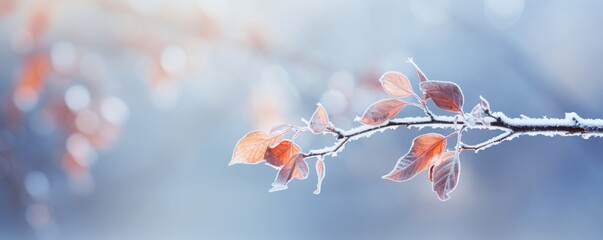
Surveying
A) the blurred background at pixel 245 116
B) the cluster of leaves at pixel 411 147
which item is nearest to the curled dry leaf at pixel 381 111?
the cluster of leaves at pixel 411 147

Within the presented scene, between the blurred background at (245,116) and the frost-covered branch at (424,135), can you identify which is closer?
the frost-covered branch at (424,135)

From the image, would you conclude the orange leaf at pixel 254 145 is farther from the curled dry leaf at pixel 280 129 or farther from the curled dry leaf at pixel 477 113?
the curled dry leaf at pixel 477 113

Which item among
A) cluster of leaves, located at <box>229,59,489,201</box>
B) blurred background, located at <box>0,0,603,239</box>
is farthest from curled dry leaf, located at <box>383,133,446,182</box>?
blurred background, located at <box>0,0,603,239</box>

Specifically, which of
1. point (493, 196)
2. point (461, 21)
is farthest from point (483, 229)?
point (461, 21)

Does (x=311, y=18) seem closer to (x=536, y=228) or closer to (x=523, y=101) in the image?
(x=523, y=101)

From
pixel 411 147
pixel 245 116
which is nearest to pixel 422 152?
pixel 411 147

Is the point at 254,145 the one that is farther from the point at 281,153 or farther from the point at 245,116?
the point at 245,116

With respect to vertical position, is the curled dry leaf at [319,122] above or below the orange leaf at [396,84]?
below
